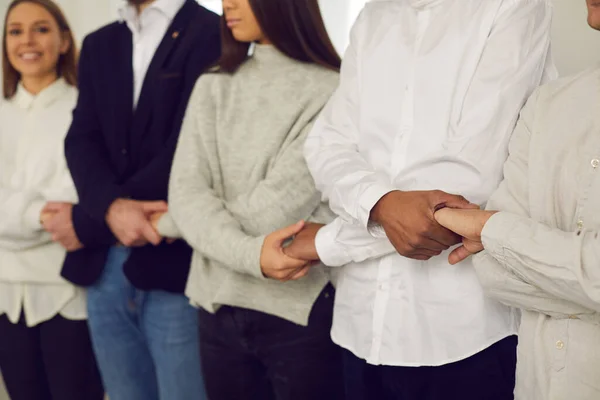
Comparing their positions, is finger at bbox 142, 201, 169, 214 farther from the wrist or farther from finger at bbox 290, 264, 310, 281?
the wrist

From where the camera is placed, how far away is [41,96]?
85.5 inches

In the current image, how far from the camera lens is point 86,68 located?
1942 mm

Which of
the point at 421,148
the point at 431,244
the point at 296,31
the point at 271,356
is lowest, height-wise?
the point at 271,356

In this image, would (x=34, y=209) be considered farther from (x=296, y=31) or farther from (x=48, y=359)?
(x=296, y=31)

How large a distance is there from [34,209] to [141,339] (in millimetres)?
517

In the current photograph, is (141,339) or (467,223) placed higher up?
(467,223)

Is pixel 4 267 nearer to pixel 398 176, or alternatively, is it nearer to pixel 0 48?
pixel 0 48

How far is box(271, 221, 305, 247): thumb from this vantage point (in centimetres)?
146

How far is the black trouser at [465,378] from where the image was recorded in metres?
1.19

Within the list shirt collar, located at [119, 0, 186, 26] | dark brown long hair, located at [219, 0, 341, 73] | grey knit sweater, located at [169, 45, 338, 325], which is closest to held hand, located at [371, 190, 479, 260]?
grey knit sweater, located at [169, 45, 338, 325]

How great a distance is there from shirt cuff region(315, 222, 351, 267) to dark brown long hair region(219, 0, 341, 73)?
44 centimetres

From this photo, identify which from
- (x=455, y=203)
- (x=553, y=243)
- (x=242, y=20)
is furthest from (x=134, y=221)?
(x=553, y=243)

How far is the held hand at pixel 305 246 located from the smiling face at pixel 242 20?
1.57ft

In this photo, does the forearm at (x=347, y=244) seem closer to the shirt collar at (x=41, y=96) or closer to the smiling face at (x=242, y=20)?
the smiling face at (x=242, y=20)
